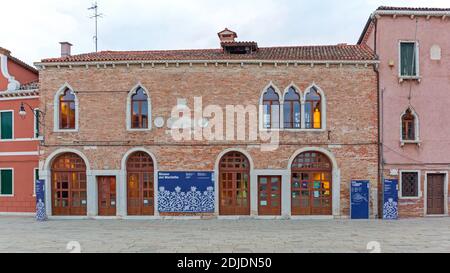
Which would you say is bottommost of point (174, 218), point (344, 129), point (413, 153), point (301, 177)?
point (174, 218)

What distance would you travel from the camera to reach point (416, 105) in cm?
1603

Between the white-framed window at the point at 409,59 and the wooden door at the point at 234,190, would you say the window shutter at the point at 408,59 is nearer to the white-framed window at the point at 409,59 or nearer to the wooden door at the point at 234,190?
the white-framed window at the point at 409,59

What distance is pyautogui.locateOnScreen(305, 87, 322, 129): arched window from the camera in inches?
632

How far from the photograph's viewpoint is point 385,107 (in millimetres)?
15977

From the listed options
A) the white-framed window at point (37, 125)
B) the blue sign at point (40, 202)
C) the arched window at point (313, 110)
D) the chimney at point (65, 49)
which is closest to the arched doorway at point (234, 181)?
the arched window at point (313, 110)

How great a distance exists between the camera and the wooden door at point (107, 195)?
16281 mm

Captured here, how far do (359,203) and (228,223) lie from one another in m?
6.06

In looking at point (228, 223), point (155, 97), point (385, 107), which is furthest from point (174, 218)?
point (385, 107)

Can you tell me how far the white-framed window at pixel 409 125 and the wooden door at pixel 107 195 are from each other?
45.5 ft

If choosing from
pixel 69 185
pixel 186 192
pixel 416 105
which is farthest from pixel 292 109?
pixel 69 185

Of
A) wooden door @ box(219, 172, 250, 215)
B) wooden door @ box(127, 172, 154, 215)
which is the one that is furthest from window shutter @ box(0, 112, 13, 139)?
wooden door @ box(219, 172, 250, 215)

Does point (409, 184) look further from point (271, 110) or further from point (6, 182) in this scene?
point (6, 182)

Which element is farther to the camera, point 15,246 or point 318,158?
point 318,158

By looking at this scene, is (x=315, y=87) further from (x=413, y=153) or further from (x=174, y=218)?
(x=174, y=218)
